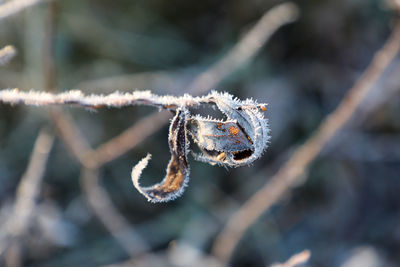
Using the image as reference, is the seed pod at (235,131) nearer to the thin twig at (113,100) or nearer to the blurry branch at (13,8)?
the thin twig at (113,100)

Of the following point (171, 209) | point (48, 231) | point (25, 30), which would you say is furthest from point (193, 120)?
point (25, 30)

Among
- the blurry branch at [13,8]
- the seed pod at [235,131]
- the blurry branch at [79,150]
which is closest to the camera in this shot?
the seed pod at [235,131]

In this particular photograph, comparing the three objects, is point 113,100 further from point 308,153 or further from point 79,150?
point 308,153

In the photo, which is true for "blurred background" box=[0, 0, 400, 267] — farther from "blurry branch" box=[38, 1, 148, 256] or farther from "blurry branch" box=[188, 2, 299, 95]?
"blurry branch" box=[188, 2, 299, 95]

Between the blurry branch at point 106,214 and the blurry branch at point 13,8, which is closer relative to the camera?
the blurry branch at point 13,8

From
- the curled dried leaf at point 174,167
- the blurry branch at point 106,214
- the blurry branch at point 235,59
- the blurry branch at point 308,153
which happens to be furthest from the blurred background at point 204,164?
the curled dried leaf at point 174,167

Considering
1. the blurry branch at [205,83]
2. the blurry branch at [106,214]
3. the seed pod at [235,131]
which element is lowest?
the seed pod at [235,131]

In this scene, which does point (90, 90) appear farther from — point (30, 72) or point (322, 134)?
point (322, 134)

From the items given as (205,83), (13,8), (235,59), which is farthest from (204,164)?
(13,8)

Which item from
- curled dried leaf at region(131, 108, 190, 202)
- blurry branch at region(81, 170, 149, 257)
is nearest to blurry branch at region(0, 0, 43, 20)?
curled dried leaf at region(131, 108, 190, 202)
